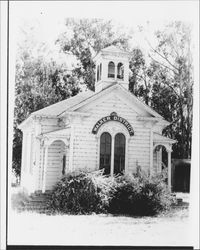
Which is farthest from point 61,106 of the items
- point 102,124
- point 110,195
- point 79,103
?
point 110,195

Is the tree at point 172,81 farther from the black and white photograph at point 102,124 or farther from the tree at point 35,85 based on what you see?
the tree at point 35,85

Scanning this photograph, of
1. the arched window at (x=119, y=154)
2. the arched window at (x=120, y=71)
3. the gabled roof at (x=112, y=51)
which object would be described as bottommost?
the arched window at (x=119, y=154)

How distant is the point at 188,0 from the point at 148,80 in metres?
0.84

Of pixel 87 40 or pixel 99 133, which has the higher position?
pixel 87 40

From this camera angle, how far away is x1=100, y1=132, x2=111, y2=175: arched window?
4.25 metres

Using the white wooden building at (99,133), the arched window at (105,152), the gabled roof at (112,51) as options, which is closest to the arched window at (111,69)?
the white wooden building at (99,133)

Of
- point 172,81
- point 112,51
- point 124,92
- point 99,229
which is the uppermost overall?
point 112,51

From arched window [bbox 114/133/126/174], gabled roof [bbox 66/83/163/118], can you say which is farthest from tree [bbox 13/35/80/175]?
arched window [bbox 114/133/126/174]

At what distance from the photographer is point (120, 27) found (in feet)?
13.8

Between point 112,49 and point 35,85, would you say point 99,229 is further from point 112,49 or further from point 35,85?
point 112,49

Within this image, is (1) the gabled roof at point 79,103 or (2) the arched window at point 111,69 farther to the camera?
(2) the arched window at point 111,69

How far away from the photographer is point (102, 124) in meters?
4.26

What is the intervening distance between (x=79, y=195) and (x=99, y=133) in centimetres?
61

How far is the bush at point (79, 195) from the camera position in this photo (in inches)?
162
